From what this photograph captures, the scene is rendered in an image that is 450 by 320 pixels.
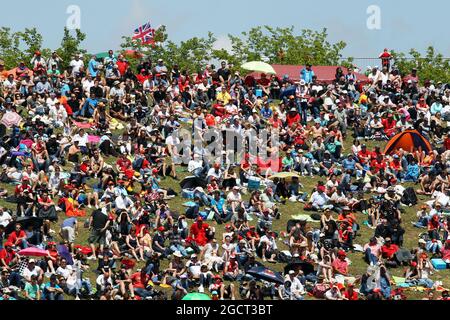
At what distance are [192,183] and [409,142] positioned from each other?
9.81 metres

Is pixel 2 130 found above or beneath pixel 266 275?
above

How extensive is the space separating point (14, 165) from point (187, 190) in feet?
18.3

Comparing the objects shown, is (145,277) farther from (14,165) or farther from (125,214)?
(14,165)

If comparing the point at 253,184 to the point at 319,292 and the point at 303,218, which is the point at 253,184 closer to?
the point at 303,218

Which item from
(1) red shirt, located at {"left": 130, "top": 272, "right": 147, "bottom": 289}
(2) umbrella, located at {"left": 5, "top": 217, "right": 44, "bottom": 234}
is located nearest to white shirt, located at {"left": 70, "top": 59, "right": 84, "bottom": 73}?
(2) umbrella, located at {"left": 5, "top": 217, "right": 44, "bottom": 234}

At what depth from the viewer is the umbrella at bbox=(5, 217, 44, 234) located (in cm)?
3369

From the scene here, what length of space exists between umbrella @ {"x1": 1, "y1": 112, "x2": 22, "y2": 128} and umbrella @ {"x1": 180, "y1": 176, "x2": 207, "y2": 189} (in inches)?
250

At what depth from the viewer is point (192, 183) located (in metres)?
40.2

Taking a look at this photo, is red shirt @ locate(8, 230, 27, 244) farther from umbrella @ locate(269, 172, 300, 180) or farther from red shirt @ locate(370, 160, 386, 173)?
red shirt @ locate(370, 160, 386, 173)

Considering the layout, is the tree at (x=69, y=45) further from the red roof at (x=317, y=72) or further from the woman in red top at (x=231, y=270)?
the woman in red top at (x=231, y=270)

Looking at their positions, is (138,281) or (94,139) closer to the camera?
(138,281)

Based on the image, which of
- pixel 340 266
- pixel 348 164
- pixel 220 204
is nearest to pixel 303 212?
pixel 220 204

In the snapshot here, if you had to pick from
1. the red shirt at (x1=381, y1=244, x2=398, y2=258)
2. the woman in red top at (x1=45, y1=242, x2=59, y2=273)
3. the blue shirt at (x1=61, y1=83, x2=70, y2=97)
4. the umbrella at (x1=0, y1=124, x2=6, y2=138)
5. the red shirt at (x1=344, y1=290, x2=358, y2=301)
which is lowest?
the red shirt at (x1=344, y1=290, x2=358, y2=301)

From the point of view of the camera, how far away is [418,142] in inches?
1800
